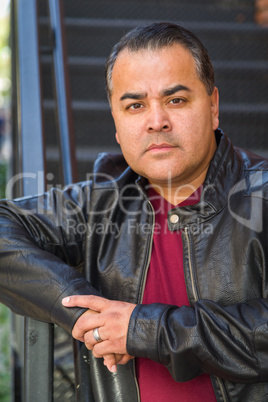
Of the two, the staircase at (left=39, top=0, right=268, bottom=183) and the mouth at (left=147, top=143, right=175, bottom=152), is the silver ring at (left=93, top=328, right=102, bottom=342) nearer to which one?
the mouth at (left=147, top=143, right=175, bottom=152)

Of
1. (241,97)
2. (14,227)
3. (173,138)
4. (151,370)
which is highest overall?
(241,97)

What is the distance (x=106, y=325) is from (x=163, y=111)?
0.64 m

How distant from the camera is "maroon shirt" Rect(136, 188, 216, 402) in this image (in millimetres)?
1429

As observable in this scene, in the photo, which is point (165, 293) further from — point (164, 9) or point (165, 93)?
point (164, 9)

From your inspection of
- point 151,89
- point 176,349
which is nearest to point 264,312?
point 176,349

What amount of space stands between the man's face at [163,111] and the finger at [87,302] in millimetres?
421

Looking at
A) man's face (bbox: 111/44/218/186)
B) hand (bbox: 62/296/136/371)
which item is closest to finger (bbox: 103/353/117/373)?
hand (bbox: 62/296/136/371)

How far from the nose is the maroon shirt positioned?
0.85ft

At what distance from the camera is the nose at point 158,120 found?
1.49m

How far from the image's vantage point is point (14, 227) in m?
1.56

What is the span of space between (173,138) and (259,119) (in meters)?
1.77

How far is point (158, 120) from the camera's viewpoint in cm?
149

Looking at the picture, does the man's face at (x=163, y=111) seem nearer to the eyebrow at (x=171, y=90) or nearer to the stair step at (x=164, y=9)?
the eyebrow at (x=171, y=90)

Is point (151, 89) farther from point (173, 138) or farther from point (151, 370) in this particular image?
point (151, 370)
